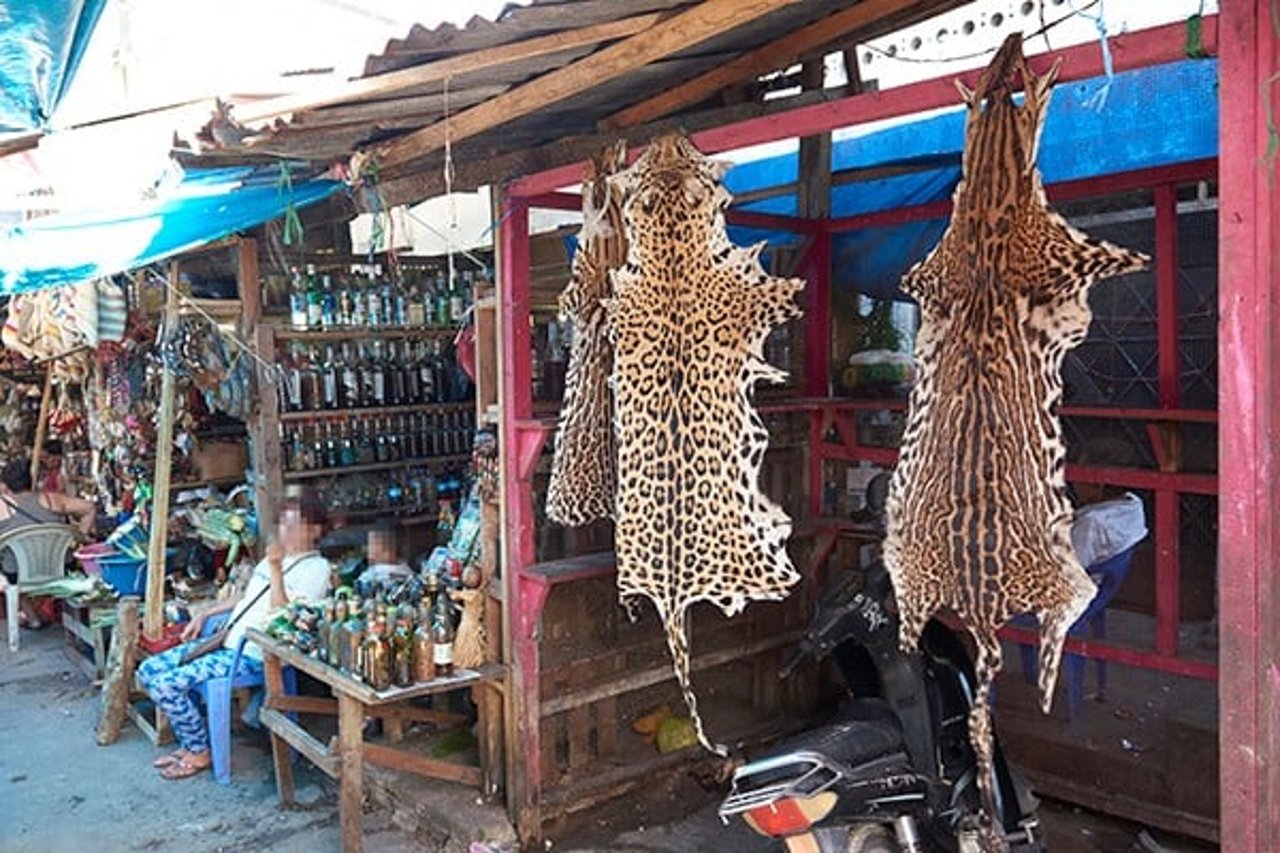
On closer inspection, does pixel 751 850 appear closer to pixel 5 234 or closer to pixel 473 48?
pixel 473 48

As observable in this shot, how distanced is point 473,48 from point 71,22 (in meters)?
1.32

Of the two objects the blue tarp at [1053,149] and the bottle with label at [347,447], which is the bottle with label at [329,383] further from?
the blue tarp at [1053,149]

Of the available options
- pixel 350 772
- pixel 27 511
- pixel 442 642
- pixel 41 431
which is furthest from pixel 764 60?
pixel 41 431

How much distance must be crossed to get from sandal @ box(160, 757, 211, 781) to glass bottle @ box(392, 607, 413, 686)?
66.9 inches

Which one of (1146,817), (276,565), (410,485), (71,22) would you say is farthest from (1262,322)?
(410,485)

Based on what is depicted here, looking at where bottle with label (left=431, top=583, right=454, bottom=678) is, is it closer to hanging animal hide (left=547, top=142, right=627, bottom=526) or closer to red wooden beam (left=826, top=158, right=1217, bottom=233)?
hanging animal hide (left=547, top=142, right=627, bottom=526)

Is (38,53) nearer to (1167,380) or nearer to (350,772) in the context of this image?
(350,772)

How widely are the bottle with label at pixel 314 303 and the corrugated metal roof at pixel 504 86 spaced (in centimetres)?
181

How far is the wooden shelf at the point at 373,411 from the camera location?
579 cm

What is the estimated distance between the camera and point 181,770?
4.84 metres

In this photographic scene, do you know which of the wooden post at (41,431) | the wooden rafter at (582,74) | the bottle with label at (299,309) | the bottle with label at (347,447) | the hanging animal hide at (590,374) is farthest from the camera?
the wooden post at (41,431)

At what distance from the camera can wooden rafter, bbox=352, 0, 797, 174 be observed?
2.41 m

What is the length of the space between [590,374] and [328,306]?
3.04 m

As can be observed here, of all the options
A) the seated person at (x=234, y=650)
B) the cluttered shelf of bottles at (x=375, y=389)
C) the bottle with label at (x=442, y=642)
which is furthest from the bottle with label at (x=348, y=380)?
the bottle with label at (x=442, y=642)
